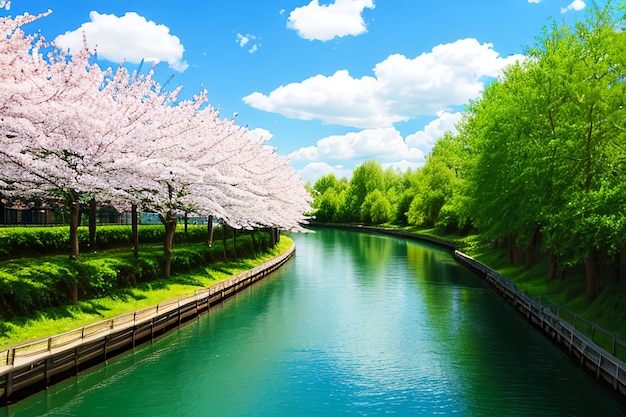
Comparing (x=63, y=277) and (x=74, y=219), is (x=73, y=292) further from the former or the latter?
(x=74, y=219)

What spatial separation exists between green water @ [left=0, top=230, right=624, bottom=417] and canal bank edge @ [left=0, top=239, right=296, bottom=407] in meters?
0.53

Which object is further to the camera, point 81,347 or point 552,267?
point 552,267

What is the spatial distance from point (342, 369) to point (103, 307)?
12945 millimetres

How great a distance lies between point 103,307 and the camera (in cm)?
2769

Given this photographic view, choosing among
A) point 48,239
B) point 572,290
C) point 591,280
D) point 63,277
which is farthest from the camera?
point 48,239

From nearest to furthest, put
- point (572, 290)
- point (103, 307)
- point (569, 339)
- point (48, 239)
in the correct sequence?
1. point (569, 339)
2. point (103, 307)
3. point (572, 290)
4. point (48, 239)

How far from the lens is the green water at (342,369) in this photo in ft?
65.2

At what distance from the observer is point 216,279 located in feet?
136

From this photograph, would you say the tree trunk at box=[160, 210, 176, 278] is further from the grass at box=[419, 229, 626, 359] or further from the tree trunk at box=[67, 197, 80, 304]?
the grass at box=[419, 229, 626, 359]

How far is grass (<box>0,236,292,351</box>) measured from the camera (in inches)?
871

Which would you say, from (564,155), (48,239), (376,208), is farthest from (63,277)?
(376,208)

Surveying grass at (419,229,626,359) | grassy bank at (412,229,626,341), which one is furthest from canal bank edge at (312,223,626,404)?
grassy bank at (412,229,626,341)

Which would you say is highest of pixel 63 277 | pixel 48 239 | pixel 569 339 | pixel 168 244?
pixel 48 239

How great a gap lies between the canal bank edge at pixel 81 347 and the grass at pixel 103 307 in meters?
1.38
